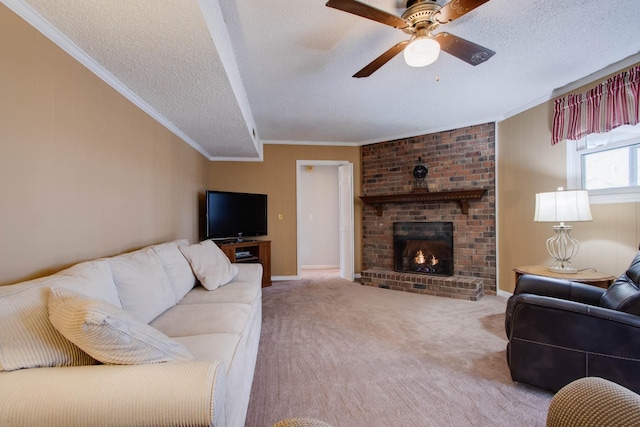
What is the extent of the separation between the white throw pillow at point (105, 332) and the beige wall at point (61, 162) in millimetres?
746

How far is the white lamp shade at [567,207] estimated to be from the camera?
2.32m

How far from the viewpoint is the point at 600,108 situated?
256cm

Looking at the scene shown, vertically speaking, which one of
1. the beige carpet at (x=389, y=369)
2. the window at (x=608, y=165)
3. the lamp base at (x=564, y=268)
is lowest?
the beige carpet at (x=389, y=369)

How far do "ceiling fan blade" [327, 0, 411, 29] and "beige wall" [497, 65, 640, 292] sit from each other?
2.40m

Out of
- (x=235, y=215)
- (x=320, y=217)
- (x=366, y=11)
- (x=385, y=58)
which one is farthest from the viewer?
(x=320, y=217)

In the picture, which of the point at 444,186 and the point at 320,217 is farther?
the point at 320,217

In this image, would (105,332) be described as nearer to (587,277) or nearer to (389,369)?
(389,369)

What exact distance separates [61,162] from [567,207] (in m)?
3.60

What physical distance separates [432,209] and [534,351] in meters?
2.83

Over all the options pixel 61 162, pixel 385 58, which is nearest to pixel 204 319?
pixel 61 162

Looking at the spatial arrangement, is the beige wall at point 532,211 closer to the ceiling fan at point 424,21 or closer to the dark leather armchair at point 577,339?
the dark leather armchair at point 577,339

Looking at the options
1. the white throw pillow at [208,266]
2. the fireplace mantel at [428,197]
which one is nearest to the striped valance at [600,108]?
the fireplace mantel at [428,197]

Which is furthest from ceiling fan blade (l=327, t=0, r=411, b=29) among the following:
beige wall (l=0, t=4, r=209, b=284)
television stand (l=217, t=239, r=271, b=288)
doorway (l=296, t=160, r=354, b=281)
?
doorway (l=296, t=160, r=354, b=281)

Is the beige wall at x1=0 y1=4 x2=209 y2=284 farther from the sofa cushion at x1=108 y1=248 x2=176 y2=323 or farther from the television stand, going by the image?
the television stand
